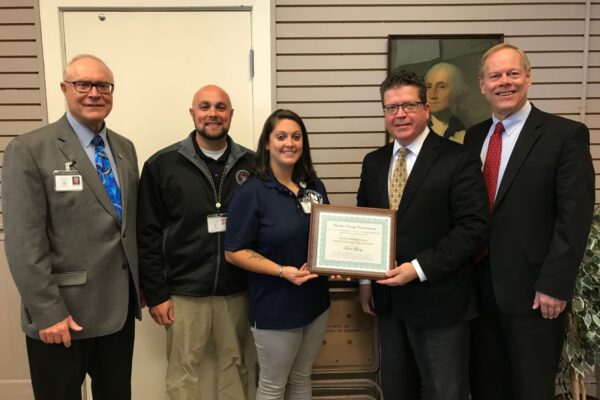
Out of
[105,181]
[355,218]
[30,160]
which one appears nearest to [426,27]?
[355,218]

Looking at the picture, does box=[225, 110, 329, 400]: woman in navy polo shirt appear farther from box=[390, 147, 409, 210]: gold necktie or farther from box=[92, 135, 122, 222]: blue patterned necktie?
box=[92, 135, 122, 222]: blue patterned necktie

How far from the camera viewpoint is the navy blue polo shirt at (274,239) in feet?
6.20

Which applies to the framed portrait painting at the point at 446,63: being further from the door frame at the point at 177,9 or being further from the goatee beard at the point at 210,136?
the goatee beard at the point at 210,136

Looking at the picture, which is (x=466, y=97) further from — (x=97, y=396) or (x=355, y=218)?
(x=97, y=396)

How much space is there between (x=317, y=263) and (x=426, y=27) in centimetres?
177

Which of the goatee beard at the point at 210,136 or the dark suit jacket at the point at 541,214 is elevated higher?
the goatee beard at the point at 210,136

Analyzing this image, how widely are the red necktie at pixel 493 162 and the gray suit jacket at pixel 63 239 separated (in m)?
1.63

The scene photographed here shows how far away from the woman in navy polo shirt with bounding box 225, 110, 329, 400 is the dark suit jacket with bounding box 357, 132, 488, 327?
429 millimetres

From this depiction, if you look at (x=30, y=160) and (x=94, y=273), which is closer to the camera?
(x=30, y=160)

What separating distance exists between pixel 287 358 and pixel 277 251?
1.68 ft

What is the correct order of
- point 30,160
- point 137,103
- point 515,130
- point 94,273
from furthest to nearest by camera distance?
point 137,103 < point 515,130 < point 94,273 < point 30,160

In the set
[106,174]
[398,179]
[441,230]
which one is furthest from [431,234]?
[106,174]

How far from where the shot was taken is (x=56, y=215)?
5.57 feet

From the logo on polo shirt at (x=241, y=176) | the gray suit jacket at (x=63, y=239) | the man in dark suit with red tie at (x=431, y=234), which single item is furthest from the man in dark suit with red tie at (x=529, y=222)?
the gray suit jacket at (x=63, y=239)
